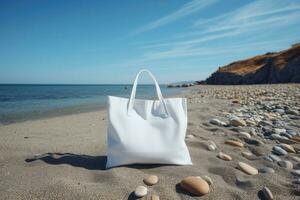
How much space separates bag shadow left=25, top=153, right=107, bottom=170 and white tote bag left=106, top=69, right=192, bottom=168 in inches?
8.0

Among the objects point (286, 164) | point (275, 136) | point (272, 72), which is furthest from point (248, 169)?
point (272, 72)

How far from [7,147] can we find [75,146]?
809 mm

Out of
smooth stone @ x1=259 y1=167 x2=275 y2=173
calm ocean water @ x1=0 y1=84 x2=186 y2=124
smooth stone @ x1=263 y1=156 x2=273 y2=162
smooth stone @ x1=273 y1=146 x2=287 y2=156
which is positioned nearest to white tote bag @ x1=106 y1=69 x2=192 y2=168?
smooth stone @ x1=259 y1=167 x2=275 y2=173

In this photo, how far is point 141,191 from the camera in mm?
1760

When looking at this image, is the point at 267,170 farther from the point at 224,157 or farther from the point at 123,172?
the point at 123,172

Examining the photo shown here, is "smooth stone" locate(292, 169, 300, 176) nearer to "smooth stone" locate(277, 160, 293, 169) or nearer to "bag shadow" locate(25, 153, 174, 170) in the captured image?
"smooth stone" locate(277, 160, 293, 169)

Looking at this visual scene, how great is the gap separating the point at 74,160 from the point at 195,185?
4.17ft

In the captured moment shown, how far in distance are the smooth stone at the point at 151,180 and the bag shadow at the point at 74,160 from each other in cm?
48

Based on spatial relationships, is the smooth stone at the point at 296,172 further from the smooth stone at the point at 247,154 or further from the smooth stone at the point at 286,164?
the smooth stone at the point at 247,154

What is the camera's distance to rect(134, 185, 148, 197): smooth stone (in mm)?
1739

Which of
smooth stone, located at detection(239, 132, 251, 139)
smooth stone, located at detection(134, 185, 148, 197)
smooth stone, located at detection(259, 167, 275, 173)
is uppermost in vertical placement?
smooth stone, located at detection(239, 132, 251, 139)

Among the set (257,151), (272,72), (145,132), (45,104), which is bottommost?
(45,104)

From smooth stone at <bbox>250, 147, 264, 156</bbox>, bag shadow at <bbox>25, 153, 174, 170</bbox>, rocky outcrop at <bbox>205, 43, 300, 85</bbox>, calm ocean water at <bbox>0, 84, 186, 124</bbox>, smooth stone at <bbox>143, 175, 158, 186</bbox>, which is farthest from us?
rocky outcrop at <bbox>205, 43, 300, 85</bbox>

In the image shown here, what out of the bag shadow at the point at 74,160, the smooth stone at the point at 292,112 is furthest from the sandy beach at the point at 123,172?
the smooth stone at the point at 292,112
